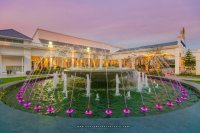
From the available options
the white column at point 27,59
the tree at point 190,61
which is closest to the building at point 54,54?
the white column at point 27,59

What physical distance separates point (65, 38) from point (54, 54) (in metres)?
10.2

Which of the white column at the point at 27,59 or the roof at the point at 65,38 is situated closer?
the white column at the point at 27,59

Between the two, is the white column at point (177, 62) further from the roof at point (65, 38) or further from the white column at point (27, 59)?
the white column at point (27, 59)

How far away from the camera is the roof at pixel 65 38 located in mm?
34656

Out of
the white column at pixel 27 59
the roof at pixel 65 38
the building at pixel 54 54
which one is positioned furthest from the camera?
the roof at pixel 65 38

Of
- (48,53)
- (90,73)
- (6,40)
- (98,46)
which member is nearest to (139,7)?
(90,73)

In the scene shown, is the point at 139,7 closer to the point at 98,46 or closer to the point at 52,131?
the point at 52,131

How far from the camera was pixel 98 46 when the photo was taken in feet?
156

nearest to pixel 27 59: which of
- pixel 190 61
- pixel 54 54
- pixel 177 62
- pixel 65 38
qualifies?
pixel 54 54

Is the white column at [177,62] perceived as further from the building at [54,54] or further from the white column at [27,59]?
the white column at [27,59]

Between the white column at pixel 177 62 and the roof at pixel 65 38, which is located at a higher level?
the roof at pixel 65 38

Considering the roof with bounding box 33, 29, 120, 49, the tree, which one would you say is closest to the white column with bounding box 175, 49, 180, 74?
the tree

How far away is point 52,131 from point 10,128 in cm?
124

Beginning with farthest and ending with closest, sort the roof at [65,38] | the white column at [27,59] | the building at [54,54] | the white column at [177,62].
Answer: the roof at [65,38], the white column at [27,59], the white column at [177,62], the building at [54,54]
